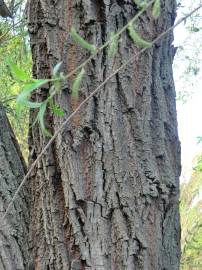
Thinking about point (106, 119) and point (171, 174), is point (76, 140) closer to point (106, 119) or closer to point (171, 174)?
point (106, 119)

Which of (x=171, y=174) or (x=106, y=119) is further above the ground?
(x=106, y=119)

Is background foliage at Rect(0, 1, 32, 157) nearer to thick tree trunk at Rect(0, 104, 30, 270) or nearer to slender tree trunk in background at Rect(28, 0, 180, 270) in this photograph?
thick tree trunk at Rect(0, 104, 30, 270)

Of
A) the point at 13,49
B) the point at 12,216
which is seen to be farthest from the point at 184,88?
the point at 12,216

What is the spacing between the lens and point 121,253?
1.50 meters

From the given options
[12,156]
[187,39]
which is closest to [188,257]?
[187,39]

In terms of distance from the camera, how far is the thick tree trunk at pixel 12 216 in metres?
1.68

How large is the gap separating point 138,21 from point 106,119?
0.29m

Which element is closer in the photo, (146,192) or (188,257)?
(146,192)

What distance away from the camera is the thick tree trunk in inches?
66.0

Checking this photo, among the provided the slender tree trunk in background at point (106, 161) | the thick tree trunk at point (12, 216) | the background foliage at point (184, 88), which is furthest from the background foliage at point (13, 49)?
the slender tree trunk in background at point (106, 161)

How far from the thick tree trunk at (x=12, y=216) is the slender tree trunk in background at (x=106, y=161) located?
0.25 feet

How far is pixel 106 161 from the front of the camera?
60.2 inches

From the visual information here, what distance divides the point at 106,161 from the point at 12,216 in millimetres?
377

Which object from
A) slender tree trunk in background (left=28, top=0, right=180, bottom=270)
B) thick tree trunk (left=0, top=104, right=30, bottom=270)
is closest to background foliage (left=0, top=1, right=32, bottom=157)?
thick tree trunk (left=0, top=104, right=30, bottom=270)
